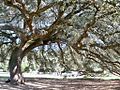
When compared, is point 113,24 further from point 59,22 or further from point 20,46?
point 20,46


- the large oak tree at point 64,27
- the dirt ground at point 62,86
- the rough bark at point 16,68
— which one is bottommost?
the dirt ground at point 62,86

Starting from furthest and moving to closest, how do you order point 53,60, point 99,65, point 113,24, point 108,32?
point 53,60 < point 99,65 < point 108,32 < point 113,24

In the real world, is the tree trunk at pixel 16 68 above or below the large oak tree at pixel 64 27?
below

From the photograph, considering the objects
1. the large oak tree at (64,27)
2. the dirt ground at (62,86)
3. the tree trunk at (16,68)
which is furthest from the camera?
the tree trunk at (16,68)

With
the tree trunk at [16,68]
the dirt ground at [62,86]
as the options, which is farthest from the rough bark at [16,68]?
the dirt ground at [62,86]

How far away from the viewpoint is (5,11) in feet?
48.7

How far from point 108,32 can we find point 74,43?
1.79 metres

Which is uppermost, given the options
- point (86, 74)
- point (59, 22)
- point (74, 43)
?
point (59, 22)

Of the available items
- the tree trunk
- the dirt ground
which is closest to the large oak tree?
the tree trunk

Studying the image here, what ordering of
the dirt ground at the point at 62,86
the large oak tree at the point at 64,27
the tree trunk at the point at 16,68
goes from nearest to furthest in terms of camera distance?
the large oak tree at the point at 64,27
the dirt ground at the point at 62,86
the tree trunk at the point at 16,68

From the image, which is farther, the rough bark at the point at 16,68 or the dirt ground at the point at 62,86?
the rough bark at the point at 16,68

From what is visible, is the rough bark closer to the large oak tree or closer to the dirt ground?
the large oak tree

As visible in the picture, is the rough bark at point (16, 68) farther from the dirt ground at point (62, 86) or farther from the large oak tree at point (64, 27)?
the dirt ground at point (62, 86)

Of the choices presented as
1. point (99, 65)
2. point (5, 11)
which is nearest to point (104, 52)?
point (99, 65)
